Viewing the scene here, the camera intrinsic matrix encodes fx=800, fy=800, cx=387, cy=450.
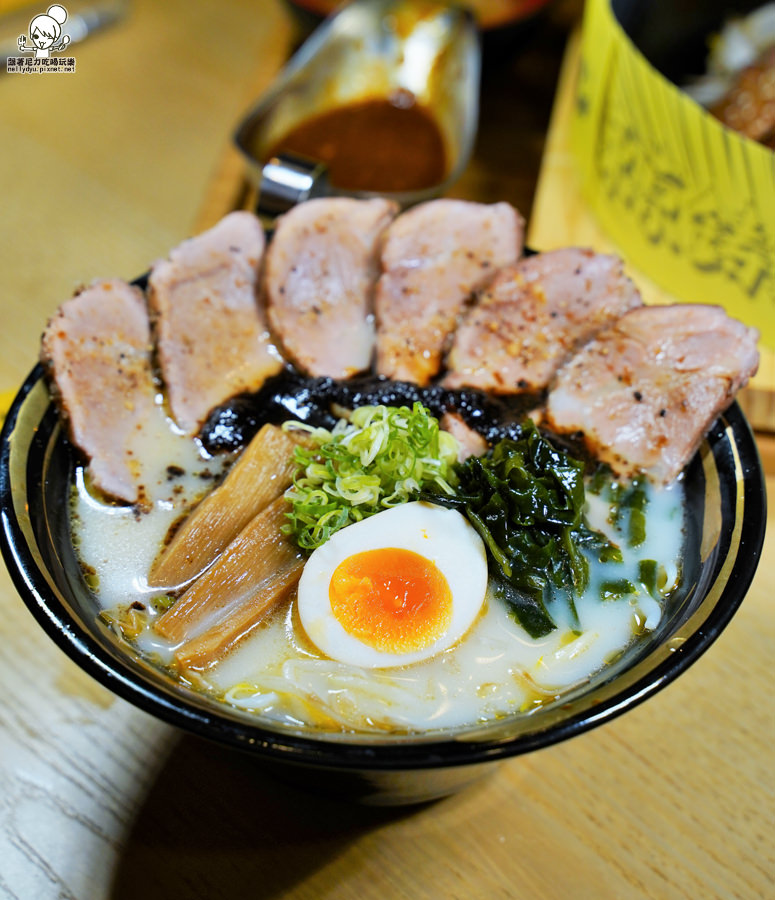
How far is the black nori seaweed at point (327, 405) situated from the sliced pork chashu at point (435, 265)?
0.18 m

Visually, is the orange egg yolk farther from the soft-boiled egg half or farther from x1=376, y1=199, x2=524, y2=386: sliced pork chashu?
x1=376, y1=199, x2=524, y2=386: sliced pork chashu

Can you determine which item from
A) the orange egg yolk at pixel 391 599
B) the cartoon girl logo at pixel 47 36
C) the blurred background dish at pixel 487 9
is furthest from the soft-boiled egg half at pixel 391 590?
the cartoon girl logo at pixel 47 36

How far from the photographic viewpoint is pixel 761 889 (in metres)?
1.53

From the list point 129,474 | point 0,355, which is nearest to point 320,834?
point 129,474

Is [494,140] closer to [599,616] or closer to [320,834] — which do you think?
[599,616]

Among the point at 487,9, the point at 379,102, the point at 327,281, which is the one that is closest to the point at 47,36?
the point at 379,102

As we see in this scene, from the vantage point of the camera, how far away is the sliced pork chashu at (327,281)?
1.97 meters

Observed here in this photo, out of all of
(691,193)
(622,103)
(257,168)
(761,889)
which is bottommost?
(761,889)

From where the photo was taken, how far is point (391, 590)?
1463 mm

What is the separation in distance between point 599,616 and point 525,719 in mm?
357

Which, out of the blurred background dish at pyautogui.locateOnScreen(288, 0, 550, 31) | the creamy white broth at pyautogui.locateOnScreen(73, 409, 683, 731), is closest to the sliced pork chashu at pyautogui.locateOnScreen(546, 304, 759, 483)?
the creamy white broth at pyautogui.locateOnScreen(73, 409, 683, 731)

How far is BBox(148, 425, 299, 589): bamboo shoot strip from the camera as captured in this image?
1531mm

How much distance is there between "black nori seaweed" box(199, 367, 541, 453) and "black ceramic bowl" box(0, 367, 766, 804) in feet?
1.10

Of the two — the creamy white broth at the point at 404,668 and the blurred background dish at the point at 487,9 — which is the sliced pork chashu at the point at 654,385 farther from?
the blurred background dish at the point at 487,9
